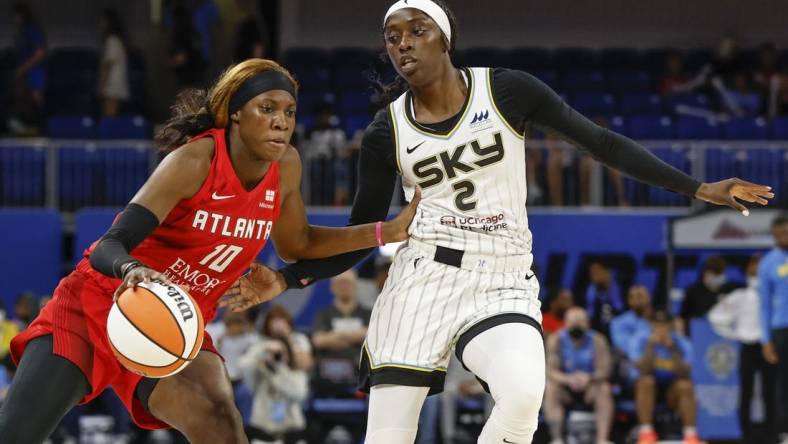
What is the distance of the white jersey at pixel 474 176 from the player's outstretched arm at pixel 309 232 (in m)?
0.14

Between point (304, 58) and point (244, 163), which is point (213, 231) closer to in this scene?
point (244, 163)

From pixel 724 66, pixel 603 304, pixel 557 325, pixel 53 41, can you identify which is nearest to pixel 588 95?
pixel 724 66

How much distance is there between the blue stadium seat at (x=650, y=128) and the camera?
13.6 metres

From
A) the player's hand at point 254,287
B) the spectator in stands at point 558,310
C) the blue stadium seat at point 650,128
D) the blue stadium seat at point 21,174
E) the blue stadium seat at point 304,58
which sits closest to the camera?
the player's hand at point 254,287

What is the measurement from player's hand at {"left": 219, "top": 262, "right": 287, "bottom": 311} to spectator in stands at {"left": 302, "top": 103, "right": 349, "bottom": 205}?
764 centimetres

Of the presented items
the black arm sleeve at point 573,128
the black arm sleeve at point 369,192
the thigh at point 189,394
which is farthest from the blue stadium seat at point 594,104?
the thigh at point 189,394

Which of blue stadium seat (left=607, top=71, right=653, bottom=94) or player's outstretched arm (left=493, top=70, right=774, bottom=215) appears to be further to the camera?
blue stadium seat (left=607, top=71, right=653, bottom=94)

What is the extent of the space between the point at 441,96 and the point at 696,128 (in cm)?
961

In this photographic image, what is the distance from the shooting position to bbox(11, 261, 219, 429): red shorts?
462 cm

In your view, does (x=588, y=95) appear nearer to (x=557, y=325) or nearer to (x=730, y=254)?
(x=730, y=254)

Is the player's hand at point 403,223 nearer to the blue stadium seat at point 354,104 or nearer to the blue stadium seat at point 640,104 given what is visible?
the blue stadium seat at point 354,104

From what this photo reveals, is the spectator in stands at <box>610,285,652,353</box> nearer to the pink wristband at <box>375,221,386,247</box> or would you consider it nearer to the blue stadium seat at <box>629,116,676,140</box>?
the blue stadium seat at <box>629,116,676,140</box>

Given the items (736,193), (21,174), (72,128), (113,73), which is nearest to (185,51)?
(113,73)

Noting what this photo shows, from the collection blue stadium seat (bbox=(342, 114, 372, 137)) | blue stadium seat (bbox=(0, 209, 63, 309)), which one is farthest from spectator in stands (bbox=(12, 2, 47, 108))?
blue stadium seat (bbox=(342, 114, 372, 137))
